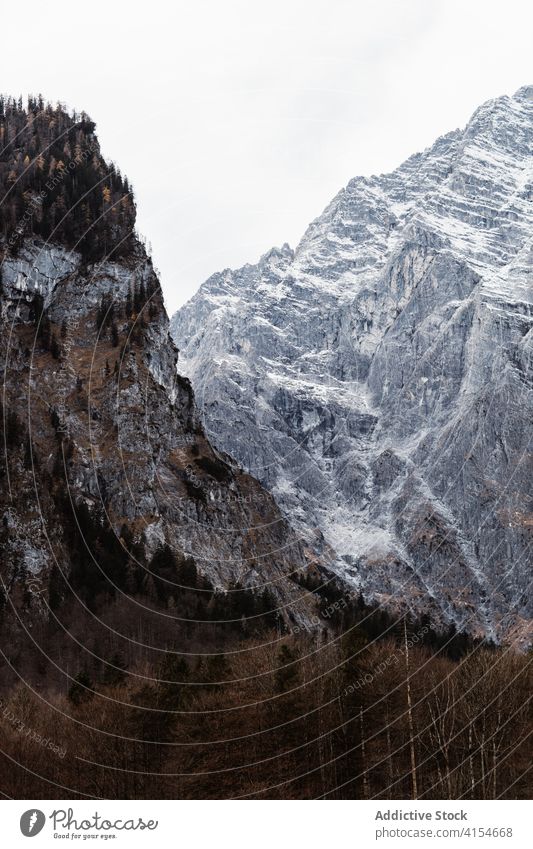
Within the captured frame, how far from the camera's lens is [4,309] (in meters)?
160

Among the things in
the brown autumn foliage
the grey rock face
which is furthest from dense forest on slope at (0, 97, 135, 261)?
the brown autumn foliage

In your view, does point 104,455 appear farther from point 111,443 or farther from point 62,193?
point 62,193

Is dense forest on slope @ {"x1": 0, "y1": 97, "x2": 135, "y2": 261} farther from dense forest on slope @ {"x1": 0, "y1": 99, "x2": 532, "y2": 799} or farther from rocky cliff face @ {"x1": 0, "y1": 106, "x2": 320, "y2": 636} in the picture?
rocky cliff face @ {"x1": 0, "y1": 106, "x2": 320, "y2": 636}

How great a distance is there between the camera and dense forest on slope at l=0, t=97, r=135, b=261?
172250mm

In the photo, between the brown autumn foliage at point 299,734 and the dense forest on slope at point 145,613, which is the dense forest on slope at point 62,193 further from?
the brown autumn foliage at point 299,734

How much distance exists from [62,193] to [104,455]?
53914 millimetres

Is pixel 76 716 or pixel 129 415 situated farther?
pixel 129 415

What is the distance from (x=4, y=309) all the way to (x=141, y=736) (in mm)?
102556

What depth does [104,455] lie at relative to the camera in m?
150

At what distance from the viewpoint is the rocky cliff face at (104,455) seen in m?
132

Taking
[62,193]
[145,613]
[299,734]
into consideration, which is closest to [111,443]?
[145,613]

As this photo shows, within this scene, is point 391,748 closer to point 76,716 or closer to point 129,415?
point 76,716
